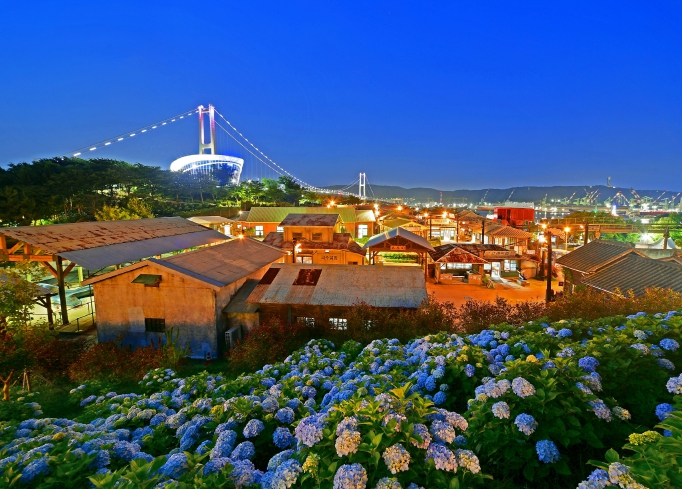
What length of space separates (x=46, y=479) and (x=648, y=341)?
7660 mm

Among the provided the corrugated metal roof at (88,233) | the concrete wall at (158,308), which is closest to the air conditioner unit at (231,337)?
the concrete wall at (158,308)

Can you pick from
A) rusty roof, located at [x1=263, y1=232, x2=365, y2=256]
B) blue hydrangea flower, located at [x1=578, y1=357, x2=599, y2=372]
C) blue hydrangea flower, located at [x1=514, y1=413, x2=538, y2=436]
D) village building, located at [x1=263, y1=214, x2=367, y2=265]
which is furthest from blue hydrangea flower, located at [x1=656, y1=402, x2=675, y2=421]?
rusty roof, located at [x1=263, y1=232, x2=365, y2=256]

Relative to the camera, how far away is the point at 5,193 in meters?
36.6

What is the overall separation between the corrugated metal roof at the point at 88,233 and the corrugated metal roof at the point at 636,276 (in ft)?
80.6

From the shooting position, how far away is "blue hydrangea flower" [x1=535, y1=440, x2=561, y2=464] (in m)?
3.16

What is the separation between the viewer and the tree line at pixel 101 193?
37.0 meters

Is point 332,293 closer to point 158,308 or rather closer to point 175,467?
point 158,308

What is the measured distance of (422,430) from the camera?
9.56 feet

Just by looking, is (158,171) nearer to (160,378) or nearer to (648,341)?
(160,378)

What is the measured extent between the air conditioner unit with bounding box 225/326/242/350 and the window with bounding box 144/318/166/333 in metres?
2.56

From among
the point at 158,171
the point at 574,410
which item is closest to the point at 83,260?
the point at 574,410

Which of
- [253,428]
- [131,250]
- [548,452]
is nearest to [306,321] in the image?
[253,428]

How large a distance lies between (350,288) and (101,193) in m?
55.0

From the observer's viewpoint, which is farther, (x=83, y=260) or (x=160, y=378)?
(x=83, y=260)
